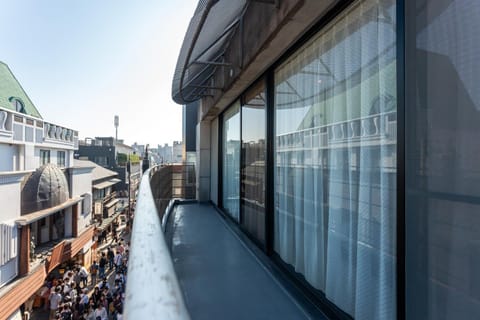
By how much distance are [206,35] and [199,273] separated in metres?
3.01

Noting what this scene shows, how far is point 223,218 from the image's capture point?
5664mm

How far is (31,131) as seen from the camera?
46.4ft

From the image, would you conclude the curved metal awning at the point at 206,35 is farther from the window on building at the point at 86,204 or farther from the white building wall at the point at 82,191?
the window on building at the point at 86,204

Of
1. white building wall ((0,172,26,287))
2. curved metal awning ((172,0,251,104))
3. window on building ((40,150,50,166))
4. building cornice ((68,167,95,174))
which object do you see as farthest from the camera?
building cornice ((68,167,95,174))

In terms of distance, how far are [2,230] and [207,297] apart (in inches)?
476

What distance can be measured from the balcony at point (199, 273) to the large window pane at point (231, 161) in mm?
381

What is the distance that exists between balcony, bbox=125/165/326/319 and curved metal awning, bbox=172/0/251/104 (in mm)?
1628

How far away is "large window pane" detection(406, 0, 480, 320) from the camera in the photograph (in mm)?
1125

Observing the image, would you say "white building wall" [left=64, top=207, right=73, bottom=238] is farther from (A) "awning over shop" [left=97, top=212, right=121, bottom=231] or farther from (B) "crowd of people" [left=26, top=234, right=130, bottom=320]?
(A) "awning over shop" [left=97, top=212, right=121, bottom=231]

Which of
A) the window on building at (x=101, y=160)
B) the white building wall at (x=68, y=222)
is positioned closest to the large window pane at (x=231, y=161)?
the white building wall at (x=68, y=222)

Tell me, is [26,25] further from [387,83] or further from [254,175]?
[387,83]

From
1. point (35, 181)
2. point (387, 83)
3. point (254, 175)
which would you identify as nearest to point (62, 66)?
point (35, 181)

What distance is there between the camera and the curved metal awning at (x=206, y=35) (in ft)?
8.59

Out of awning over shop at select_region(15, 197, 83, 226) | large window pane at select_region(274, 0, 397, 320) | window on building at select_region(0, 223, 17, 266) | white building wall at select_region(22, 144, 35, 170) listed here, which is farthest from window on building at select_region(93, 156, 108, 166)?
large window pane at select_region(274, 0, 397, 320)
